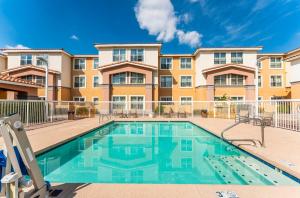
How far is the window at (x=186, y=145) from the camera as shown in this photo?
770 cm

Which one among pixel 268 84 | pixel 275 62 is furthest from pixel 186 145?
pixel 275 62

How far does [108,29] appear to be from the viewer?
1378 inches

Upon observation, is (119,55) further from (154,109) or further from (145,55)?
(154,109)

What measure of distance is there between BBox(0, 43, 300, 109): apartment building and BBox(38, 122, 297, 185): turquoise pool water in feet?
48.7

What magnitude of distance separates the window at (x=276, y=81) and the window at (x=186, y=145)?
2328 cm

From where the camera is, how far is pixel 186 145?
8.28 m

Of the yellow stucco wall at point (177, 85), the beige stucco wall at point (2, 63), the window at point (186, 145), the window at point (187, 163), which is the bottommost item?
the window at point (187, 163)

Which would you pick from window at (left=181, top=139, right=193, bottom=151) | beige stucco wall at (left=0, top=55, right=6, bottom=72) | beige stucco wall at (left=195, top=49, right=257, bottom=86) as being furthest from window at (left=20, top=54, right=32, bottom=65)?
window at (left=181, top=139, right=193, bottom=151)

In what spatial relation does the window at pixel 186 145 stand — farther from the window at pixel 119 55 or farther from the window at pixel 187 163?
the window at pixel 119 55

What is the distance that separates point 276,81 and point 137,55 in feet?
64.6

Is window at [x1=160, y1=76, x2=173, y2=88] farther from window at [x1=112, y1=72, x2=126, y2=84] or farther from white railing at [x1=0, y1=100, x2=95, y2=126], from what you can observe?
white railing at [x1=0, y1=100, x2=95, y2=126]

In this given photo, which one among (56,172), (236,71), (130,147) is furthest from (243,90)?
(56,172)

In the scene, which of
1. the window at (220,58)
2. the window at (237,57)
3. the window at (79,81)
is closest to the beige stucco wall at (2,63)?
the window at (79,81)

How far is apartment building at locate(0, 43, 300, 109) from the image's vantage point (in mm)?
22766
